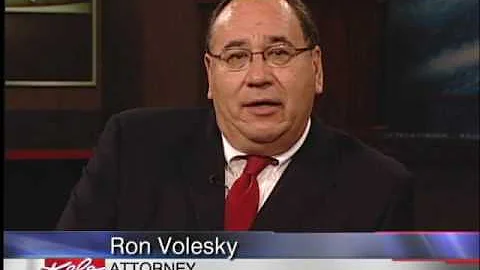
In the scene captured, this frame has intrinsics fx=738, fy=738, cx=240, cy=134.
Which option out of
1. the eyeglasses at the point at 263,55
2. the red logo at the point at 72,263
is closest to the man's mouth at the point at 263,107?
the eyeglasses at the point at 263,55

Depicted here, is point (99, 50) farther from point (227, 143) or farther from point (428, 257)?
point (428, 257)

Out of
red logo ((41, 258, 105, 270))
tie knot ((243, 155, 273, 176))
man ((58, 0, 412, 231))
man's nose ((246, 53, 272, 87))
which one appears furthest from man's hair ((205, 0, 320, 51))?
red logo ((41, 258, 105, 270))

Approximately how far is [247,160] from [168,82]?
347mm

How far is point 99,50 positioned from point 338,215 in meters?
0.90

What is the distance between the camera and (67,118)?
7.45ft

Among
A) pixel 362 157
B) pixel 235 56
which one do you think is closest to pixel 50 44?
pixel 235 56

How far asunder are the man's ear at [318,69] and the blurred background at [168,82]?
0.02m

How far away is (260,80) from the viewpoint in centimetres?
225

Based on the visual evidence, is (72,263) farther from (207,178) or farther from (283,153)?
(283,153)

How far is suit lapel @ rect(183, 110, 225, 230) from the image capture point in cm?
229

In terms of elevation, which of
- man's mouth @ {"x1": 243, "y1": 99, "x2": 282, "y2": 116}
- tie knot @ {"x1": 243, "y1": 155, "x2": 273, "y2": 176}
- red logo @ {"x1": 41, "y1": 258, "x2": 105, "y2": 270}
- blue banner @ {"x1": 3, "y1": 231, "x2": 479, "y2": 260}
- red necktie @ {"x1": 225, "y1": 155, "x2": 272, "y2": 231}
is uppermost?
man's mouth @ {"x1": 243, "y1": 99, "x2": 282, "y2": 116}

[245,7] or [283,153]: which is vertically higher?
[245,7]

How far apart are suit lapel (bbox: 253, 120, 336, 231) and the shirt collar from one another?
1 centimetres

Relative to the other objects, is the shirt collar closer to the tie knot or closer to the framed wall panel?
the tie knot
